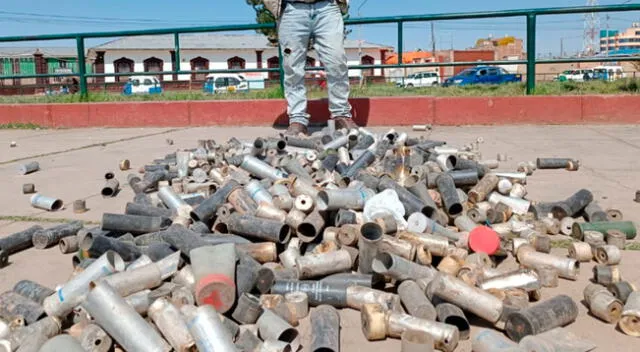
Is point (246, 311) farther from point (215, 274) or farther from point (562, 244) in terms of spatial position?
point (562, 244)

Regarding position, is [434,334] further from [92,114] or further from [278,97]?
[92,114]

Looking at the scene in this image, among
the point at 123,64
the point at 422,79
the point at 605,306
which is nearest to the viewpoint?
the point at 605,306

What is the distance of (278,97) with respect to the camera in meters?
8.91

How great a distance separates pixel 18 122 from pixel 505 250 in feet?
28.8

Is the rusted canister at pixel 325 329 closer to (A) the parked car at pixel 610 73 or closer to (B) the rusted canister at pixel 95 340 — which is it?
(B) the rusted canister at pixel 95 340

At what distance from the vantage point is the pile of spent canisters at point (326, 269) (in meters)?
1.98

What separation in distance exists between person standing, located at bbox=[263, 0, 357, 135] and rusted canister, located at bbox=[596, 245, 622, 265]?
404 cm

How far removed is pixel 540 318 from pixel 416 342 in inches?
18.6

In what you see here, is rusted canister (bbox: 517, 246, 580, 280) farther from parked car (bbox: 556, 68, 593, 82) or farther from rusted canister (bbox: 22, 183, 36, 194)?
parked car (bbox: 556, 68, 593, 82)

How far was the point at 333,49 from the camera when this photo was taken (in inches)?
254

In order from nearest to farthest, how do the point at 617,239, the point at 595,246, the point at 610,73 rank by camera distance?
1. the point at 595,246
2. the point at 617,239
3. the point at 610,73

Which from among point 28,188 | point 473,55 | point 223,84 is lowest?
point 28,188

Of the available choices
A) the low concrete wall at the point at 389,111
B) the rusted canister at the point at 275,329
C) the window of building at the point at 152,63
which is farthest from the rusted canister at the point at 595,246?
the window of building at the point at 152,63

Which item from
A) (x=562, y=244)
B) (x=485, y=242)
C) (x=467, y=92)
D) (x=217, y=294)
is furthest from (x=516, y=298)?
(x=467, y=92)
